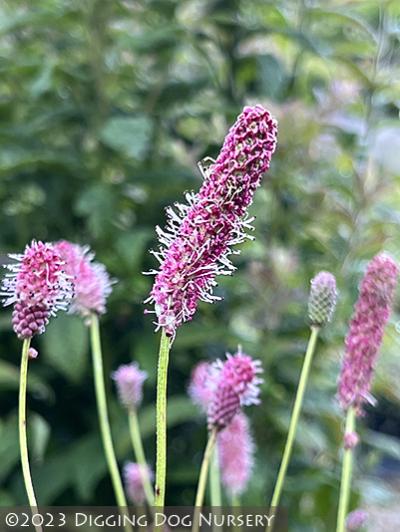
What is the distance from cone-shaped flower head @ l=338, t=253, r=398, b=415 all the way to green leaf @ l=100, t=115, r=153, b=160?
2.21 feet

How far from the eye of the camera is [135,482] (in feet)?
2.03

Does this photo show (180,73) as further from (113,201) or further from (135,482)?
(135,482)

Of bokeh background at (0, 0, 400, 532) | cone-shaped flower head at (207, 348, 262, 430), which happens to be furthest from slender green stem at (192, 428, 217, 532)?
bokeh background at (0, 0, 400, 532)

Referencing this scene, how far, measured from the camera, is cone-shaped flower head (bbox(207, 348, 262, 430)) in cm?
44

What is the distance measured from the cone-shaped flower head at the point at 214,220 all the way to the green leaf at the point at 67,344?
82cm

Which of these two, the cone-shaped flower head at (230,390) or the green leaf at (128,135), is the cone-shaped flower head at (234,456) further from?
the green leaf at (128,135)

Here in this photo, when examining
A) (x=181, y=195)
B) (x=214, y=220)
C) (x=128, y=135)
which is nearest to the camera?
(x=214, y=220)

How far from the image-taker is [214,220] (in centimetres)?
30

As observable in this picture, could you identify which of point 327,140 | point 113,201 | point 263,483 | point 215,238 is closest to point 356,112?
point 327,140

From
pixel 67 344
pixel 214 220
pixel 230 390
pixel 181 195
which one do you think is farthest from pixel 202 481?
pixel 181 195

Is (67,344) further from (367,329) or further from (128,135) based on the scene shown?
(367,329)

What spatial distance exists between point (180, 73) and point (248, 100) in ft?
0.65

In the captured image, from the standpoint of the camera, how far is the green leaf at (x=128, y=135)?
1.09 meters

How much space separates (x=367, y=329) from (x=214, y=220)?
17 centimetres
